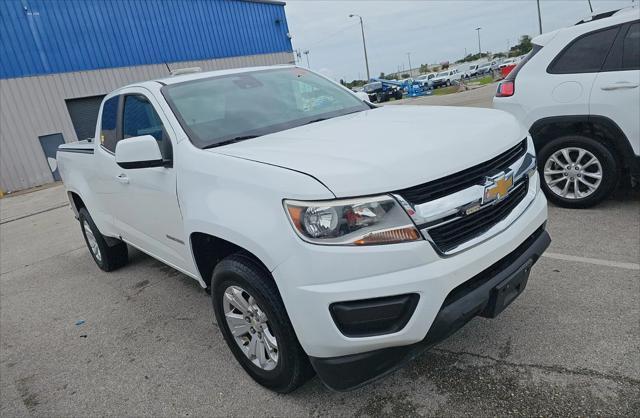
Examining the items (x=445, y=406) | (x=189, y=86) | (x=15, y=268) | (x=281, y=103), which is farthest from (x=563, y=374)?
(x=15, y=268)

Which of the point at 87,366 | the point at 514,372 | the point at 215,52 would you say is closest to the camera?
the point at 514,372

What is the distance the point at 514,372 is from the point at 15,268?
6.09 meters

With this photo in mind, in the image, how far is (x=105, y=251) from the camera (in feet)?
15.5

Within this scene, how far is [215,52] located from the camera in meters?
19.7

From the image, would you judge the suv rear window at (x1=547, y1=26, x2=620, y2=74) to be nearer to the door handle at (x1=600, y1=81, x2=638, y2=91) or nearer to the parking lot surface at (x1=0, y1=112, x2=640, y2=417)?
the door handle at (x1=600, y1=81, x2=638, y2=91)

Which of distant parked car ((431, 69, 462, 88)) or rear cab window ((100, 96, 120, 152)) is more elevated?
rear cab window ((100, 96, 120, 152))

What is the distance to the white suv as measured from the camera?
4094 mm

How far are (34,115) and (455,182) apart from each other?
1718 centimetres

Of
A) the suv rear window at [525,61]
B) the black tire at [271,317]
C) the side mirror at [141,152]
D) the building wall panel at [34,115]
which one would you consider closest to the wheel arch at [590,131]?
the suv rear window at [525,61]

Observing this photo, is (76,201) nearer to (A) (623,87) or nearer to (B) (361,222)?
(B) (361,222)

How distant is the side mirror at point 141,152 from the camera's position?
8.52ft

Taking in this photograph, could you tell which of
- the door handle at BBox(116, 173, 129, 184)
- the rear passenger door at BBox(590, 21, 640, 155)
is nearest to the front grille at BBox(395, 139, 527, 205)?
the door handle at BBox(116, 173, 129, 184)

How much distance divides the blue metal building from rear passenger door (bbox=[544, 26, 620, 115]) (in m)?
13.2

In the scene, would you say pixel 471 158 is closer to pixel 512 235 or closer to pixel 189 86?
pixel 512 235
